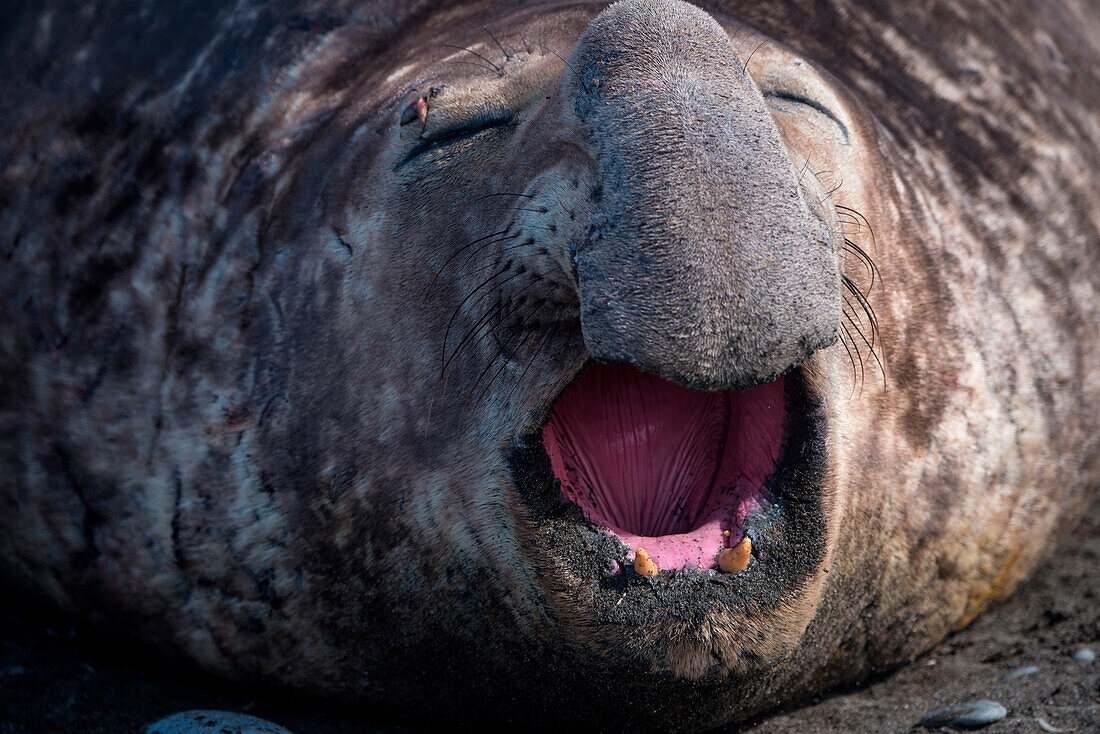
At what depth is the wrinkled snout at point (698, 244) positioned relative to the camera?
5.98 ft

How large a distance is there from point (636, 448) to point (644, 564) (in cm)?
33

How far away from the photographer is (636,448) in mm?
2246

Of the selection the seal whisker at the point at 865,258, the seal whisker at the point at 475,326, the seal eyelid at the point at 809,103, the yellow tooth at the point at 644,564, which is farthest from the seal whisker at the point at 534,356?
the seal eyelid at the point at 809,103

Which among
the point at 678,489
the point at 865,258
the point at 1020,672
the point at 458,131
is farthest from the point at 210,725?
the point at 1020,672

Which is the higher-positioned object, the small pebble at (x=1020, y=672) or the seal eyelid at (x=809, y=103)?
the seal eyelid at (x=809, y=103)

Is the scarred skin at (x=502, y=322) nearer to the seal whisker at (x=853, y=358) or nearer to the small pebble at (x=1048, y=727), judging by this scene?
the seal whisker at (x=853, y=358)

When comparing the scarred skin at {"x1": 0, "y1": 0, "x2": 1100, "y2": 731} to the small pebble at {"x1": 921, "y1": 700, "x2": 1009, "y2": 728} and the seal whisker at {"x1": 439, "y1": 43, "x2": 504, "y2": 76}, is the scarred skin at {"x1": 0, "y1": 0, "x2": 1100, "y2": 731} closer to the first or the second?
the seal whisker at {"x1": 439, "y1": 43, "x2": 504, "y2": 76}

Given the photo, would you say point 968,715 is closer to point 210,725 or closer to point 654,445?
point 654,445

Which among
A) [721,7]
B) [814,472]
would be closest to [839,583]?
[814,472]

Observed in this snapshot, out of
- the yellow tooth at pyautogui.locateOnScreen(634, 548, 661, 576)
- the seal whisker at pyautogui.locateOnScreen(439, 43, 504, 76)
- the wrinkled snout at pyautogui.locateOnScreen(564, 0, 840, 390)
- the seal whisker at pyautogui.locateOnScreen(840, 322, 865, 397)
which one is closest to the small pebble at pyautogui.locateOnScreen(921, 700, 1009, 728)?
the seal whisker at pyautogui.locateOnScreen(840, 322, 865, 397)

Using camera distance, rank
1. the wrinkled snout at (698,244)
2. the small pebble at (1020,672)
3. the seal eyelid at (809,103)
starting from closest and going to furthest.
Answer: the wrinkled snout at (698,244) < the seal eyelid at (809,103) < the small pebble at (1020,672)

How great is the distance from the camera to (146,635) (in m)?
2.79

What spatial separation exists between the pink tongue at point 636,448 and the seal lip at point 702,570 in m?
0.11

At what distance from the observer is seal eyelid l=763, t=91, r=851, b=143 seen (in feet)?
8.25
